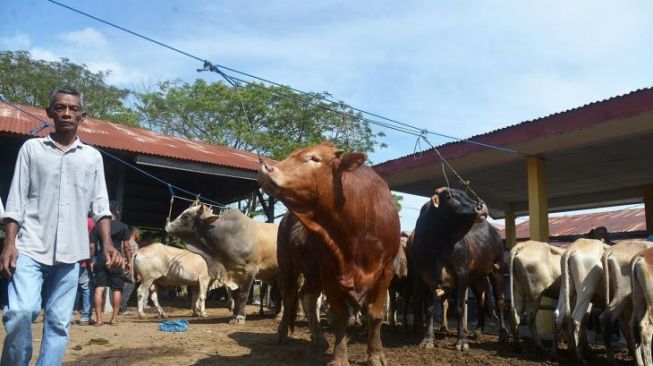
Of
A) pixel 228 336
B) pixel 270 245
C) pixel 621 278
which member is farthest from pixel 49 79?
pixel 621 278

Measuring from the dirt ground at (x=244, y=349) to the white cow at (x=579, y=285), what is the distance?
39 centimetres

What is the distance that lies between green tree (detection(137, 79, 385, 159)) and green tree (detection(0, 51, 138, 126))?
63.5 inches

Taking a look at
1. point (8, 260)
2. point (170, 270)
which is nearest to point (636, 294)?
point (8, 260)

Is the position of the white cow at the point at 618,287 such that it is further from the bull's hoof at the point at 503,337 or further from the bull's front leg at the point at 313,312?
the bull's front leg at the point at 313,312

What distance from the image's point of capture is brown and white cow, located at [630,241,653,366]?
4.99 metres

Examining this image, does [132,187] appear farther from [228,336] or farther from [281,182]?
[281,182]

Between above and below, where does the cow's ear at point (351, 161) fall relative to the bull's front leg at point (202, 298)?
above

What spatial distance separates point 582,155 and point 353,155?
278 inches

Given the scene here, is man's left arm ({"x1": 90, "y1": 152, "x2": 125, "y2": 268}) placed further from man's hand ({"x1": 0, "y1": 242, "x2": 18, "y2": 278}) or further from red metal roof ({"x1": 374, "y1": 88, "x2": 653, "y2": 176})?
red metal roof ({"x1": 374, "y1": 88, "x2": 653, "y2": 176})

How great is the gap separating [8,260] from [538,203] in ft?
26.7

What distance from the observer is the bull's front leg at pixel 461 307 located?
6.52 metres

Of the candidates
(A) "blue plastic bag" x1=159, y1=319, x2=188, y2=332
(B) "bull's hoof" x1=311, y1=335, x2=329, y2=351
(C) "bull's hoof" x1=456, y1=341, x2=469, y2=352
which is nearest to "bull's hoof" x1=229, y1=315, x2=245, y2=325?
(A) "blue plastic bag" x1=159, y1=319, x2=188, y2=332

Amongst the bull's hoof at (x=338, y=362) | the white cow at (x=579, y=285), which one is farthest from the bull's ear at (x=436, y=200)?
the bull's hoof at (x=338, y=362)

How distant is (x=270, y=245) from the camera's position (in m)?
9.74
